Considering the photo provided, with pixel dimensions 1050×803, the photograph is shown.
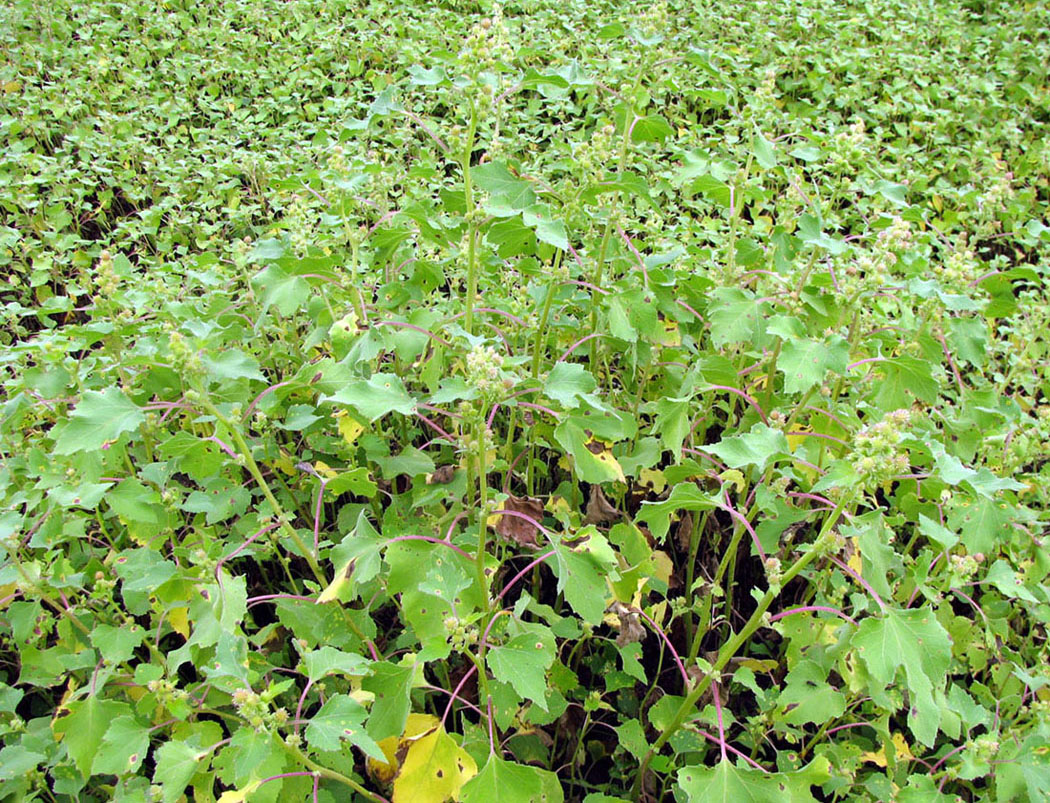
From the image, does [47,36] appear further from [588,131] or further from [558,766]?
[558,766]

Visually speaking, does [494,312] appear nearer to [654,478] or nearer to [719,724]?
[654,478]

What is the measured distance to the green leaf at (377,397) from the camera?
5.51 feet

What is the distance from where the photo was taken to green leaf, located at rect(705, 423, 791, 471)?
5.66 feet

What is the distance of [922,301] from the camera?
2.81 metres

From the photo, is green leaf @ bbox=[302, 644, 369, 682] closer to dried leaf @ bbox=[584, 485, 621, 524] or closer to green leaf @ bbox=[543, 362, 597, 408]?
green leaf @ bbox=[543, 362, 597, 408]

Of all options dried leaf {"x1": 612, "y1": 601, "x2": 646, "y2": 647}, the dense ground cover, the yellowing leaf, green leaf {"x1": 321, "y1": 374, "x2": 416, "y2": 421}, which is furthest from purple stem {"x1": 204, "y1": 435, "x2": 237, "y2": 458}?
the yellowing leaf

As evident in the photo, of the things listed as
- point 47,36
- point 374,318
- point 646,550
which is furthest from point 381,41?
point 646,550

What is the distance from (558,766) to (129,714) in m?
1.24

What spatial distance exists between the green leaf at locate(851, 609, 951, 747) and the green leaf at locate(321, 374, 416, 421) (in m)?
1.10

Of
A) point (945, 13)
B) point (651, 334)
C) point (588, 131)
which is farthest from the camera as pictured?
point (945, 13)

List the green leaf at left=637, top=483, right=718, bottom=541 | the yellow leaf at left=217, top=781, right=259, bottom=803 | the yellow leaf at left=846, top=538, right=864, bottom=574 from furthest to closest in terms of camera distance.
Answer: the yellow leaf at left=846, top=538, right=864, bottom=574 < the green leaf at left=637, top=483, right=718, bottom=541 < the yellow leaf at left=217, top=781, right=259, bottom=803

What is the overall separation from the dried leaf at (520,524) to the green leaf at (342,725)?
707 millimetres

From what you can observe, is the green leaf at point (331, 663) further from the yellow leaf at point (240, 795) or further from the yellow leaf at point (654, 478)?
the yellow leaf at point (654, 478)

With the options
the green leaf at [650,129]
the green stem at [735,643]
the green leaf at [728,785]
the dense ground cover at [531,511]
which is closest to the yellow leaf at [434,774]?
the dense ground cover at [531,511]
